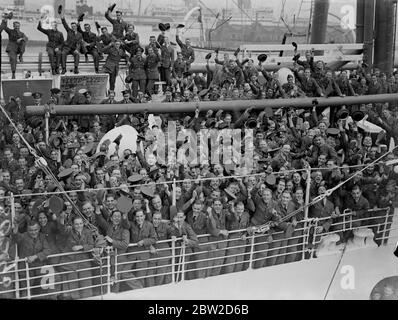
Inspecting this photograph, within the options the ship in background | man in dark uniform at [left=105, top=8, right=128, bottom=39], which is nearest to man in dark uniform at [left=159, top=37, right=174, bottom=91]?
man in dark uniform at [left=105, top=8, right=128, bottom=39]

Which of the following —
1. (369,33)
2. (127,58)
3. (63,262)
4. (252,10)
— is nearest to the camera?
(63,262)

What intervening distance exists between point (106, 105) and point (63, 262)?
276 centimetres

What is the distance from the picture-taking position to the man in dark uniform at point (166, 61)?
825 centimetres

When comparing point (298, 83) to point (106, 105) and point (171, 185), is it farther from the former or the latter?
point (171, 185)

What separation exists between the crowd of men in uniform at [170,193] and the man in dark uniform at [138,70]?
2.30 ft

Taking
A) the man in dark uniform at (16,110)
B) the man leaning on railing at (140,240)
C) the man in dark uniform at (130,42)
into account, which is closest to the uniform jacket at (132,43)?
the man in dark uniform at (130,42)

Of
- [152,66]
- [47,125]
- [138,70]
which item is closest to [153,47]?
[152,66]

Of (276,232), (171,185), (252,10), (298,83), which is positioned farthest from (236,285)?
(252,10)

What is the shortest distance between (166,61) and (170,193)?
10.7ft

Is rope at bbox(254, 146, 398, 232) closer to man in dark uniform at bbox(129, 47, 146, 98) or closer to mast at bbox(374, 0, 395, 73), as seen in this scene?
man in dark uniform at bbox(129, 47, 146, 98)

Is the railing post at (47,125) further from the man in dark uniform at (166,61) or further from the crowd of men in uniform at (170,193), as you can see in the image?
the man in dark uniform at (166,61)

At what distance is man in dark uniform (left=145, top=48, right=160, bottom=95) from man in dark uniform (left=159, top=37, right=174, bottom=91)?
0.09 metres

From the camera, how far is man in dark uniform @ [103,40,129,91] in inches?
325

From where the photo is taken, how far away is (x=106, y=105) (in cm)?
736
